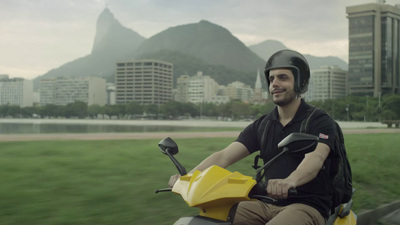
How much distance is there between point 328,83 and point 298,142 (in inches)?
6493

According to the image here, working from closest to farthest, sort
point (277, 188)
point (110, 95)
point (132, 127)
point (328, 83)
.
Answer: point (277, 188)
point (132, 127)
point (328, 83)
point (110, 95)

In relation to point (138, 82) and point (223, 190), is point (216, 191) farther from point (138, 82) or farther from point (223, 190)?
point (138, 82)

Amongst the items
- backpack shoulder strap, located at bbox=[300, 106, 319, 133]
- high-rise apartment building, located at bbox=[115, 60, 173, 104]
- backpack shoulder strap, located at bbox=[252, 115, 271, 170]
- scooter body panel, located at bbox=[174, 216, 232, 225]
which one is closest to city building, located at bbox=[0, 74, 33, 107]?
high-rise apartment building, located at bbox=[115, 60, 173, 104]

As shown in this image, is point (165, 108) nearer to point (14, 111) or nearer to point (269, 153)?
point (14, 111)

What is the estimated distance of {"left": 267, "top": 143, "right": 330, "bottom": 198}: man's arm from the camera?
223 cm

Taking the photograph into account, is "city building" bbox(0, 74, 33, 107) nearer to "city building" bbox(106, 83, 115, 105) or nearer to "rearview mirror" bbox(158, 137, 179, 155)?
"city building" bbox(106, 83, 115, 105)

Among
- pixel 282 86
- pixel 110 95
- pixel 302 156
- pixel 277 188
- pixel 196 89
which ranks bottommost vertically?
pixel 277 188

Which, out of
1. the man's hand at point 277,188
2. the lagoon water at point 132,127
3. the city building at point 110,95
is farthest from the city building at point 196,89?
the man's hand at point 277,188

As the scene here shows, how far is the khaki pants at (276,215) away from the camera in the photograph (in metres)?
2.36

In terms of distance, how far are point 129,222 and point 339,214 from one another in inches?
115

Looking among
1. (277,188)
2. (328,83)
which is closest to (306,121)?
(277,188)

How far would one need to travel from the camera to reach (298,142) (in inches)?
82.9

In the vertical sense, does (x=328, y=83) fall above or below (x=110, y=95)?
above

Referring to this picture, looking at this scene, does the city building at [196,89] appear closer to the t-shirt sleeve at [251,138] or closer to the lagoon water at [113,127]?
the lagoon water at [113,127]
